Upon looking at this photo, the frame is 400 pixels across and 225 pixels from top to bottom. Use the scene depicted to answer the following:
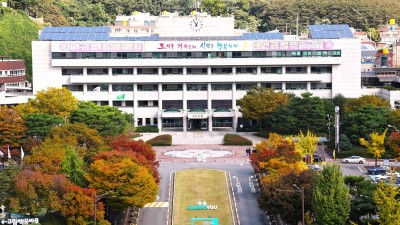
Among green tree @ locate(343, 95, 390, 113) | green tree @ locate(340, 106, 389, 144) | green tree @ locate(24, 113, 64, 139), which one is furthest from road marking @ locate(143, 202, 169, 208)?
green tree @ locate(343, 95, 390, 113)

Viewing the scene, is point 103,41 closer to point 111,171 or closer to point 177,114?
point 177,114

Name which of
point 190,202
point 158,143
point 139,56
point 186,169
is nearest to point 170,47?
point 139,56

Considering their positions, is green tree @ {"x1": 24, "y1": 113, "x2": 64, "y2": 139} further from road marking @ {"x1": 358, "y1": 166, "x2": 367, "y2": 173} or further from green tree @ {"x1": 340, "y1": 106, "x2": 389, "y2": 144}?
green tree @ {"x1": 340, "y1": 106, "x2": 389, "y2": 144}

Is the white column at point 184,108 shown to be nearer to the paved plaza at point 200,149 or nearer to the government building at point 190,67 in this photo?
the government building at point 190,67

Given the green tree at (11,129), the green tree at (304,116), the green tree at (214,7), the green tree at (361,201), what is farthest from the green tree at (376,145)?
the green tree at (214,7)

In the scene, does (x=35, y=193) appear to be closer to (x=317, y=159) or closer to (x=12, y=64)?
(x=317, y=159)
